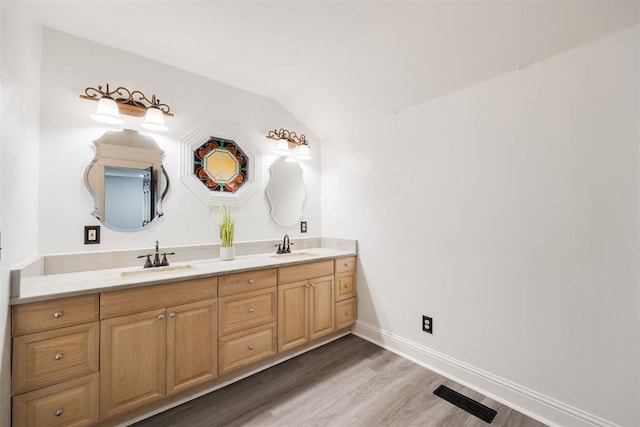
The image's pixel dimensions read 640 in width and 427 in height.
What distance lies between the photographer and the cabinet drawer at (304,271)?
2.18 metres

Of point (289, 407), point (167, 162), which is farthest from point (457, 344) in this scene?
point (167, 162)

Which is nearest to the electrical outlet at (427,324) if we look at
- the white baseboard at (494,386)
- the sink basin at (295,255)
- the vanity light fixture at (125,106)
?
the white baseboard at (494,386)

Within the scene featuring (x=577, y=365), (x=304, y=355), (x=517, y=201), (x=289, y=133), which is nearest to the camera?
(x=577, y=365)

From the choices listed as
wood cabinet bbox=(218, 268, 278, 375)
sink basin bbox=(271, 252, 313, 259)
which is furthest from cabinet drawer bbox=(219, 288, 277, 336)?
sink basin bbox=(271, 252, 313, 259)

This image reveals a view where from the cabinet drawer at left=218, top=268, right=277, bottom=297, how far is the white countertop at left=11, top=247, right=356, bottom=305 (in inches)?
2.1

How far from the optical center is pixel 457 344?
6.60 feet

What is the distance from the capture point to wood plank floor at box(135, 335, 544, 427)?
1.61 meters

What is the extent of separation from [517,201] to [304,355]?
2.06 meters

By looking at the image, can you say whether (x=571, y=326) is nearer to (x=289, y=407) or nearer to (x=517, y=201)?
(x=517, y=201)

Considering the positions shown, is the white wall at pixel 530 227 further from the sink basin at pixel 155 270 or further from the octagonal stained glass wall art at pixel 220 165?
the sink basin at pixel 155 270

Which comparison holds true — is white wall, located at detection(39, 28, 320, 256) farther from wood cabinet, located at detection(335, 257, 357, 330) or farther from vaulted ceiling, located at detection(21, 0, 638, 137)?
wood cabinet, located at detection(335, 257, 357, 330)

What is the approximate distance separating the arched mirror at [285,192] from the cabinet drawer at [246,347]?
1123 millimetres

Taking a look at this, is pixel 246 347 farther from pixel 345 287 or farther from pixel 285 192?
pixel 285 192

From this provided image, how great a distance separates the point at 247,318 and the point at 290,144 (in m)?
1.74
